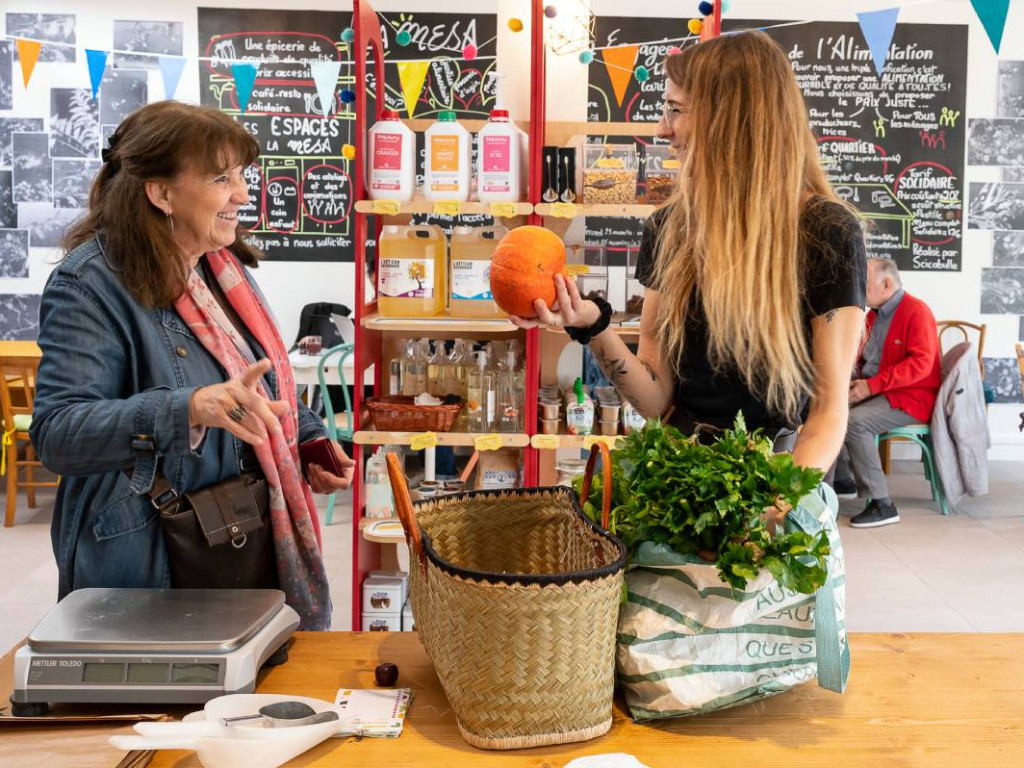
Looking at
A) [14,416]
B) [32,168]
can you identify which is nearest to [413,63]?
[14,416]

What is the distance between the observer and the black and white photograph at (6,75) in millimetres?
6902

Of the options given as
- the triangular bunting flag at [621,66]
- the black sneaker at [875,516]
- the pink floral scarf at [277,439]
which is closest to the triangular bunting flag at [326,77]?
the triangular bunting flag at [621,66]

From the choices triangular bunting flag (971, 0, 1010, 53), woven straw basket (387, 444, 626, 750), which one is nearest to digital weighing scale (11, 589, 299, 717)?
woven straw basket (387, 444, 626, 750)

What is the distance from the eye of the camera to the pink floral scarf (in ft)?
6.50

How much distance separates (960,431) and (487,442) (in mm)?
3325

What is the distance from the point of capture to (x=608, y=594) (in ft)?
4.16

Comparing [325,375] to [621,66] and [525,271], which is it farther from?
[525,271]

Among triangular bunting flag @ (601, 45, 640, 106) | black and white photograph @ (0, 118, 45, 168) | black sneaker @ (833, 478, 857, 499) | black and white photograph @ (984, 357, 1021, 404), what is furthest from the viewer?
black and white photograph @ (984, 357, 1021, 404)

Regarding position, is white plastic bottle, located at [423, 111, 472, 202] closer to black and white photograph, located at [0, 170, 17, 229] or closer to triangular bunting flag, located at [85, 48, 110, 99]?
triangular bunting flag, located at [85, 48, 110, 99]

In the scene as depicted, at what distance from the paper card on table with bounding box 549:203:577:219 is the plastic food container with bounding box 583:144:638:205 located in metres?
0.11

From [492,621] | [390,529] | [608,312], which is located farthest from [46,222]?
[492,621]

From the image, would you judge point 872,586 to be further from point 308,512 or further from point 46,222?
point 46,222

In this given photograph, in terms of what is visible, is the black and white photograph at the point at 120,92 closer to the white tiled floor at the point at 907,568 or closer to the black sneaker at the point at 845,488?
the white tiled floor at the point at 907,568

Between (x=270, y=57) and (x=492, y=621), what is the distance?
6347mm
